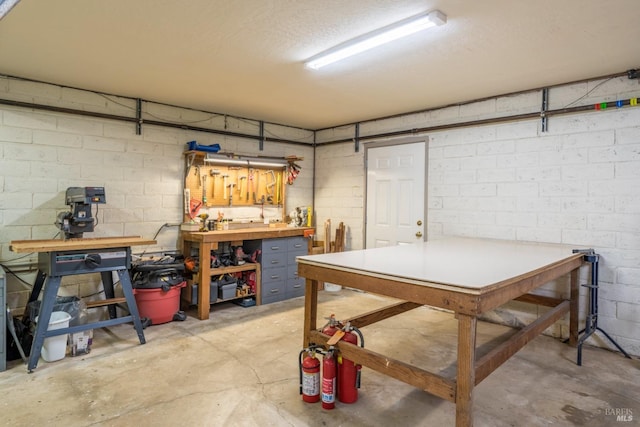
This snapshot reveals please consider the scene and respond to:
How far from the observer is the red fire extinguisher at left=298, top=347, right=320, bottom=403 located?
230 centimetres

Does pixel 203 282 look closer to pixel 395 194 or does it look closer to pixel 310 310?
pixel 310 310

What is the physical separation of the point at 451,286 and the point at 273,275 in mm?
3252

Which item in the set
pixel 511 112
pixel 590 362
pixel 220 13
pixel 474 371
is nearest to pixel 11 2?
pixel 220 13

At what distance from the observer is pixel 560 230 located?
3641mm

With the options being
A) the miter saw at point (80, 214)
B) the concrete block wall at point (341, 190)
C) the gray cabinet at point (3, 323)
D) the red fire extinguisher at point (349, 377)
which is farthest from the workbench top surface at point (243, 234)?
the red fire extinguisher at point (349, 377)

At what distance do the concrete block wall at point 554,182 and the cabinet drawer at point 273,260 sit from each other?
193 centimetres

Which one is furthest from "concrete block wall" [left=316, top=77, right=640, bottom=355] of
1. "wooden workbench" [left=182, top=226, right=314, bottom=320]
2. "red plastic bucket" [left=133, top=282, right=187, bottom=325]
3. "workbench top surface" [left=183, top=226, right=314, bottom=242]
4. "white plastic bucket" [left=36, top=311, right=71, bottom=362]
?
"white plastic bucket" [left=36, top=311, right=71, bottom=362]

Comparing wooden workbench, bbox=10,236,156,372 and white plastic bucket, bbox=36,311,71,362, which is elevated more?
wooden workbench, bbox=10,236,156,372

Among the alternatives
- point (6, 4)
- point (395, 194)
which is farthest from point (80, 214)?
point (395, 194)

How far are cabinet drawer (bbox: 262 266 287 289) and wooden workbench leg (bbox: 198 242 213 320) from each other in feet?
2.54

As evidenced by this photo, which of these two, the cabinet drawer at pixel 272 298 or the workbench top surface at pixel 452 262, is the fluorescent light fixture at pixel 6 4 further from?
the cabinet drawer at pixel 272 298

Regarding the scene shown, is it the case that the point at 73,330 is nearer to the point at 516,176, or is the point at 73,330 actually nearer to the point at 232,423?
the point at 232,423

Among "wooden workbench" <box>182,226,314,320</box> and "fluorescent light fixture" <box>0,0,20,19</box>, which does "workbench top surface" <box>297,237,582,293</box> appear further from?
"fluorescent light fixture" <box>0,0,20,19</box>

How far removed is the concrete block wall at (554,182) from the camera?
129 inches
